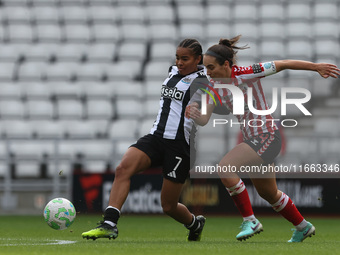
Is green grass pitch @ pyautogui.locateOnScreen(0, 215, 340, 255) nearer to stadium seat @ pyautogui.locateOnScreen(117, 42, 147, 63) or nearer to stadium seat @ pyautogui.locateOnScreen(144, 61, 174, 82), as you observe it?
stadium seat @ pyautogui.locateOnScreen(144, 61, 174, 82)

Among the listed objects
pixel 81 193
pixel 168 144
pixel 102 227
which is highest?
pixel 168 144

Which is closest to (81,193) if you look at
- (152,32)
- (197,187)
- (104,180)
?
(104,180)

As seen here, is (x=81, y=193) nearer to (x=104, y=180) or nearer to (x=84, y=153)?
(x=104, y=180)

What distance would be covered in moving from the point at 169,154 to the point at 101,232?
90cm

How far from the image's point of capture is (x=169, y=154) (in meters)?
5.87

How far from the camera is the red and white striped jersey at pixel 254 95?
5.79 meters

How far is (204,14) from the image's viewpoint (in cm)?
1709

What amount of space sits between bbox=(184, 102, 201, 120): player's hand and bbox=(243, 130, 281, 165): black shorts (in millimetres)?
595

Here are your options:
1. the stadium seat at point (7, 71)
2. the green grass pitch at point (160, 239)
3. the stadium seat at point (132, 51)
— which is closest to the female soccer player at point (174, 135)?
the green grass pitch at point (160, 239)

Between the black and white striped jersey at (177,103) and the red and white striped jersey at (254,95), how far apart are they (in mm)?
235

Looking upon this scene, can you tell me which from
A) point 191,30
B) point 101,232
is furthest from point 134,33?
point 101,232

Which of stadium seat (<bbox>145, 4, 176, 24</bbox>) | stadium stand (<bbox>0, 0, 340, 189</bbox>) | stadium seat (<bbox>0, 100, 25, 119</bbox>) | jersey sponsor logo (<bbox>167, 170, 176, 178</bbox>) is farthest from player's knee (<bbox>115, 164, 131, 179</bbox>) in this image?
stadium seat (<bbox>145, 4, 176, 24</bbox>)

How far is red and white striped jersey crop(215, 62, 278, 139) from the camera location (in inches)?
228

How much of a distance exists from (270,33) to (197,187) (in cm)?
597
